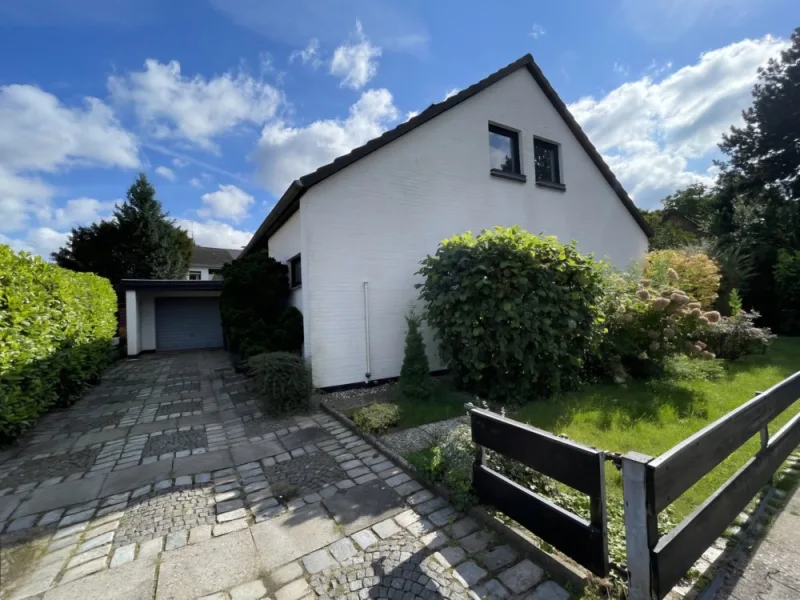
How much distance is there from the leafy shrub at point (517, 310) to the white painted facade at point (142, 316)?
37.9ft

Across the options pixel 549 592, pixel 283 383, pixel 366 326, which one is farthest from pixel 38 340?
pixel 549 592

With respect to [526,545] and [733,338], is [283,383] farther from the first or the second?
[733,338]

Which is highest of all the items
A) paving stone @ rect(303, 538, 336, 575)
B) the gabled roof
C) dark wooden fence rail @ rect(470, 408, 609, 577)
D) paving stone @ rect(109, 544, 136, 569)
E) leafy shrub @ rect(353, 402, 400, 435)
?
the gabled roof

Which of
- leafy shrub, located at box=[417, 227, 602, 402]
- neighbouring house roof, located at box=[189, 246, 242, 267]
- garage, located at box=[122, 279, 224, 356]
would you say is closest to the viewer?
leafy shrub, located at box=[417, 227, 602, 402]

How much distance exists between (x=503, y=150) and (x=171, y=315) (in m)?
13.6

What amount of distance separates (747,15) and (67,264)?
27.2 meters

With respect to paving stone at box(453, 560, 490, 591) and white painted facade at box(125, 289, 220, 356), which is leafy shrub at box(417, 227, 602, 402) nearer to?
paving stone at box(453, 560, 490, 591)

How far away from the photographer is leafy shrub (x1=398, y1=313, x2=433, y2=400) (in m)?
5.27

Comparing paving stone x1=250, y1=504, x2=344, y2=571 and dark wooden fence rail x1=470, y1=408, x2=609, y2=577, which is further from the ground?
dark wooden fence rail x1=470, y1=408, x2=609, y2=577

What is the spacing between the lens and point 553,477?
1858 millimetres

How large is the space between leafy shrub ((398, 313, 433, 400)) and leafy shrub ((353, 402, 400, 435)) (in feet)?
2.53

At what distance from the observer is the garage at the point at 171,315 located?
38.3 ft

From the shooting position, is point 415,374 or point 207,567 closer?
point 207,567

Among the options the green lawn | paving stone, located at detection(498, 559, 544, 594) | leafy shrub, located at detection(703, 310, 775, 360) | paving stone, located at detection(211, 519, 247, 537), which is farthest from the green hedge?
leafy shrub, located at detection(703, 310, 775, 360)
